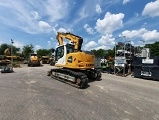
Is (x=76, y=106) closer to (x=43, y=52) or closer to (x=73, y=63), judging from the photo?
(x=73, y=63)

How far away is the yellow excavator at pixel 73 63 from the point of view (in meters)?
10.7

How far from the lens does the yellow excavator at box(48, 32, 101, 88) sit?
35.1ft

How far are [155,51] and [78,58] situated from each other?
232 ft

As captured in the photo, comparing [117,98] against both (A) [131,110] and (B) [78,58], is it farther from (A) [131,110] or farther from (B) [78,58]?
(B) [78,58]

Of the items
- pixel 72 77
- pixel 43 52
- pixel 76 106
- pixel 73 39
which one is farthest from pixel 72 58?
pixel 43 52

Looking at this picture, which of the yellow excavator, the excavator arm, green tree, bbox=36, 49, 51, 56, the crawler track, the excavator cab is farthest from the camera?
green tree, bbox=36, 49, 51, 56

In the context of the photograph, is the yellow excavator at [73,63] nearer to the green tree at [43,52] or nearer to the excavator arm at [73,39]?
the excavator arm at [73,39]

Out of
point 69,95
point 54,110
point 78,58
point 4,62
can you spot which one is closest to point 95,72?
point 78,58

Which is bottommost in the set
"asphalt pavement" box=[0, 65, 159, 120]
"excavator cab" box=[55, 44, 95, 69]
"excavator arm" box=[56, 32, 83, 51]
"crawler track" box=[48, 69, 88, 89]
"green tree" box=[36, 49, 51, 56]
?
"asphalt pavement" box=[0, 65, 159, 120]

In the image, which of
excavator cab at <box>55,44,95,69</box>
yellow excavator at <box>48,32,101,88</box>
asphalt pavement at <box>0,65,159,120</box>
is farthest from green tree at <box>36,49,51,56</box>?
asphalt pavement at <box>0,65,159,120</box>

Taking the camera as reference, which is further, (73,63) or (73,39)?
(73,39)

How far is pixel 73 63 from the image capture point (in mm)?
11258

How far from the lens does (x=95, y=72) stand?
1315 cm

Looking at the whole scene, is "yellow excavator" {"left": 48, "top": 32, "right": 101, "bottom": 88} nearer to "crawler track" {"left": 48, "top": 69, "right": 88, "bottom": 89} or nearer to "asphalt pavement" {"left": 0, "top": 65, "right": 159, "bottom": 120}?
"crawler track" {"left": 48, "top": 69, "right": 88, "bottom": 89}
